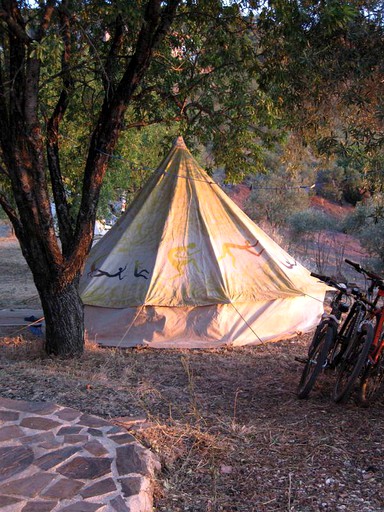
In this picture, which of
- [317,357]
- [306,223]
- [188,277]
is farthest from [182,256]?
[306,223]

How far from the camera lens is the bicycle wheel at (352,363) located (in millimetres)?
4535

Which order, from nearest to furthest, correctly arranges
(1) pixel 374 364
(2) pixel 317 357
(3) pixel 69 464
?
(3) pixel 69 464, (1) pixel 374 364, (2) pixel 317 357

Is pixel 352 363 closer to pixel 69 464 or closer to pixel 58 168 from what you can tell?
pixel 69 464

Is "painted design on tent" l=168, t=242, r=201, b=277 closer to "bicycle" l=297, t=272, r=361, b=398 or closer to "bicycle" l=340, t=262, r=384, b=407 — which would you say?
"bicycle" l=297, t=272, r=361, b=398

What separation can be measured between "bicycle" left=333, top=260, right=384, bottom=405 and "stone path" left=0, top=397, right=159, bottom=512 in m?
1.77

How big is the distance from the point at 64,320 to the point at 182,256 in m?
2.04

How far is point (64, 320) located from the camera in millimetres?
6508

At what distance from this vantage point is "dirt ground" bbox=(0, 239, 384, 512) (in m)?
Result: 3.49

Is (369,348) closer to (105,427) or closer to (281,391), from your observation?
(281,391)

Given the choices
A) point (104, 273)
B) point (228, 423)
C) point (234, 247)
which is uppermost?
point (234, 247)

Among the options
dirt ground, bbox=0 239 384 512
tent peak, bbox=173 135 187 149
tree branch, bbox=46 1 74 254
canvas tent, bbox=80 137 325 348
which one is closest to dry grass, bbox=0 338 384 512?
dirt ground, bbox=0 239 384 512

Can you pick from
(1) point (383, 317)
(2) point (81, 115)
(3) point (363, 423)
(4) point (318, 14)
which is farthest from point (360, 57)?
(2) point (81, 115)

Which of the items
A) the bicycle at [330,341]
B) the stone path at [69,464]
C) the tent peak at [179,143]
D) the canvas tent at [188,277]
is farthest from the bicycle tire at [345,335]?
the tent peak at [179,143]

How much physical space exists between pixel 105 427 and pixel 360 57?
4150 mm
